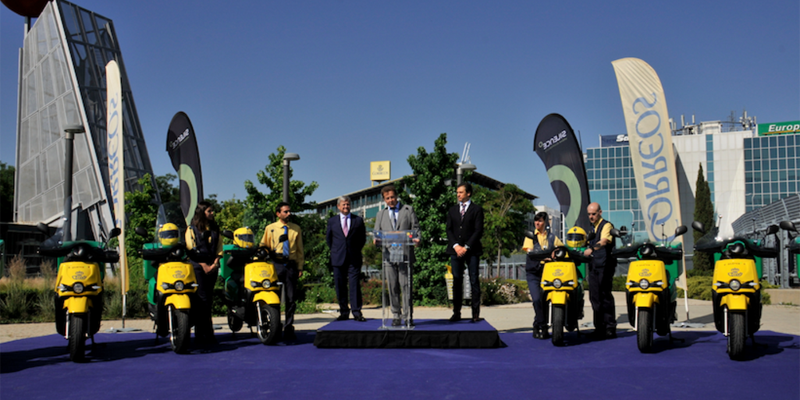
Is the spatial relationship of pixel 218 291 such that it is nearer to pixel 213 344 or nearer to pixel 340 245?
pixel 213 344

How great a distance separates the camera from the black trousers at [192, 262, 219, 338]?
7.05m

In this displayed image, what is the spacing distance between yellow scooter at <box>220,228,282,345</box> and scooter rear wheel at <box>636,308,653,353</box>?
3.77 metres

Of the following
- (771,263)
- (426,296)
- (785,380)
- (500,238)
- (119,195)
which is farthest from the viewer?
(500,238)

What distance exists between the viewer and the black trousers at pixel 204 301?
7.05m

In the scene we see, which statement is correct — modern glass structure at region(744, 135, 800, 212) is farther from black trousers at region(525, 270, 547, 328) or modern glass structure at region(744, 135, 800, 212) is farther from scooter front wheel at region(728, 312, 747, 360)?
scooter front wheel at region(728, 312, 747, 360)

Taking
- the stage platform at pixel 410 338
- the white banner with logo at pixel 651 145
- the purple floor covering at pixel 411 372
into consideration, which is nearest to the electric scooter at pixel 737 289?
the purple floor covering at pixel 411 372

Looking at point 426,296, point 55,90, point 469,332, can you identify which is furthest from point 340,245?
point 55,90

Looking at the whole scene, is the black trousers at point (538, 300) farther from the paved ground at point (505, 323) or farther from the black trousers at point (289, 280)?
the black trousers at point (289, 280)

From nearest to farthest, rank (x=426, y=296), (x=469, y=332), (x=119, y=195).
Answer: (x=469, y=332) < (x=119, y=195) < (x=426, y=296)

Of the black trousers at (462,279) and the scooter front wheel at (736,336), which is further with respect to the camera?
the black trousers at (462,279)

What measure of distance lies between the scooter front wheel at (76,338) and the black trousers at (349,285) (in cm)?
319

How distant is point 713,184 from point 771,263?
40.9 m

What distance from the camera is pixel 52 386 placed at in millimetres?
4738

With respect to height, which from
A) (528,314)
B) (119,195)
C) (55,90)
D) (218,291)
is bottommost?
(528,314)
